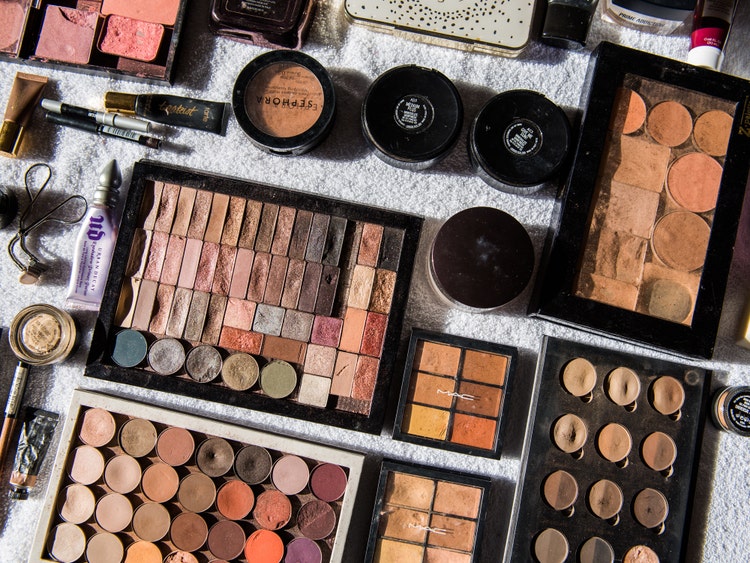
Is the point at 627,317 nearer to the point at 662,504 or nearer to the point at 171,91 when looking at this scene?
the point at 662,504

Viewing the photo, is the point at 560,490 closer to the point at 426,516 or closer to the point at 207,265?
the point at 426,516

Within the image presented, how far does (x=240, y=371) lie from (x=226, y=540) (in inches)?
11.1

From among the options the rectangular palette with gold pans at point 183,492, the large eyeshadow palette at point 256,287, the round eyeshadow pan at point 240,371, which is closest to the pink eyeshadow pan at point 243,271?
the large eyeshadow palette at point 256,287

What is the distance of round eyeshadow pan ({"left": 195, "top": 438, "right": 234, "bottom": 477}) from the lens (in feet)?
3.70

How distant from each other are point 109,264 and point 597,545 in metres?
0.96

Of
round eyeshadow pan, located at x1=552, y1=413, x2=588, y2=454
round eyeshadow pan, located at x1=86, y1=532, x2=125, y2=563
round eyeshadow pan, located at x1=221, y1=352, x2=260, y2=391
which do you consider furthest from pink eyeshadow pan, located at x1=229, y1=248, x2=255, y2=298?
round eyeshadow pan, located at x1=552, y1=413, x2=588, y2=454

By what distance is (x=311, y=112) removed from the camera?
3.69 feet

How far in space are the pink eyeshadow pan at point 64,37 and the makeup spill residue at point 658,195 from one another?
A: 91cm

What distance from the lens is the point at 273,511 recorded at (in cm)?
112

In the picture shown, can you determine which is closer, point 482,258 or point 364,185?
point 482,258

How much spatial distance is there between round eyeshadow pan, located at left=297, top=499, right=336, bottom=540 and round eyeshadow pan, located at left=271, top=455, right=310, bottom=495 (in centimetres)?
3

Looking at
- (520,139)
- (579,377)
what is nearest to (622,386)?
(579,377)

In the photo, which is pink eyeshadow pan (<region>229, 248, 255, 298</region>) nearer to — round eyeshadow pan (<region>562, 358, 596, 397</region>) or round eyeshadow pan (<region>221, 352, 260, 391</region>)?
round eyeshadow pan (<region>221, 352, 260, 391</region>)

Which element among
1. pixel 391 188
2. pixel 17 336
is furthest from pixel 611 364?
pixel 17 336
